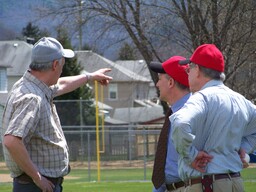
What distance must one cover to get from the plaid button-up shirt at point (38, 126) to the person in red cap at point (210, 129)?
1076 mm

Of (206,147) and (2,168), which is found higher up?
(206,147)

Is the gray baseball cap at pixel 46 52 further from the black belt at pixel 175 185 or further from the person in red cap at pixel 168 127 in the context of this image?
the black belt at pixel 175 185

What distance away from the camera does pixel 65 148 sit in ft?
20.8

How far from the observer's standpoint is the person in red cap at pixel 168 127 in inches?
259

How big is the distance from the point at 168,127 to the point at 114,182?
1702cm

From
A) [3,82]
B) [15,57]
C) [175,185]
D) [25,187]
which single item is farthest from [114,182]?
[15,57]

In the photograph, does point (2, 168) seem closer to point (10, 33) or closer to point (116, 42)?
point (116, 42)

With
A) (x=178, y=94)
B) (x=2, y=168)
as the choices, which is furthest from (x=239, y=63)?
(x=178, y=94)

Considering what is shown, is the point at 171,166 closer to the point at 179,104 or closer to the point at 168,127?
the point at 168,127

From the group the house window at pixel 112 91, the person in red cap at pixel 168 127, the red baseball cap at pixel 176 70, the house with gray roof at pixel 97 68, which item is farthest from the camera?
the house window at pixel 112 91

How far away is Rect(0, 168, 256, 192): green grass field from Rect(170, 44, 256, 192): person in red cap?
41.1 feet

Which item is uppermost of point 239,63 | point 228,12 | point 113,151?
point 228,12

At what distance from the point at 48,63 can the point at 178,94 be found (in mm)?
1176

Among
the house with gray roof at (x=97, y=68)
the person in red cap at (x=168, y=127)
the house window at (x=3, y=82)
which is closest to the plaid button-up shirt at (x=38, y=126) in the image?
the person in red cap at (x=168, y=127)
